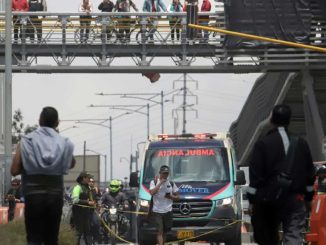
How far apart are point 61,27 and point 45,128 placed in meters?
31.1

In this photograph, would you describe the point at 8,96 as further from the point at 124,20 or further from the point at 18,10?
the point at 124,20

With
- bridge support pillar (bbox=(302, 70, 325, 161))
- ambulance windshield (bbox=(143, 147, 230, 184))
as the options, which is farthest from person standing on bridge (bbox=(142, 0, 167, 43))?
ambulance windshield (bbox=(143, 147, 230, 184))

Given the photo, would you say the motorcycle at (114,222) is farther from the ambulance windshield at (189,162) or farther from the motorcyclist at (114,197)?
the ambulance windshield at (189,162)

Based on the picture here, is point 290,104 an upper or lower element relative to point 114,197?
upper

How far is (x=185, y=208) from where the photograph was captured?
23.6 meters

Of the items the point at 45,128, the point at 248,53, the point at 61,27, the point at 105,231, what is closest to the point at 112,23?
the point at 61,27

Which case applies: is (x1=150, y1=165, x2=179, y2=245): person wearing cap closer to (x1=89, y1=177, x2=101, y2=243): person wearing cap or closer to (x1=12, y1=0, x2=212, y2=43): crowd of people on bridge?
(x1=89, y1=177, x2=101, y2=243): person wearing cap

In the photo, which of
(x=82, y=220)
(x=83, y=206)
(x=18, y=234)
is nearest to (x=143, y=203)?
(x=83, y=206)

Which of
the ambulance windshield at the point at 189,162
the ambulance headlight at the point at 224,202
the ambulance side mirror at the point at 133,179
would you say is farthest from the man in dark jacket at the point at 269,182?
the ambulance windshield at the point at 189,162

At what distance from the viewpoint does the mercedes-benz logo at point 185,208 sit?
23609mm

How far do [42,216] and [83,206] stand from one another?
42.4ft

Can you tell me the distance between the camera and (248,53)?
45656mm

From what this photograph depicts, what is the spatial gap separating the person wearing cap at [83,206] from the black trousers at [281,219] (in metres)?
12.8

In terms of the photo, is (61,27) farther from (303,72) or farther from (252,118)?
(252,118)
